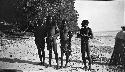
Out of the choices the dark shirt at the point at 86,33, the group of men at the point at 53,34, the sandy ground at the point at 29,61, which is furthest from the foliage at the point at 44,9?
the dark shirt at the point at 86,33

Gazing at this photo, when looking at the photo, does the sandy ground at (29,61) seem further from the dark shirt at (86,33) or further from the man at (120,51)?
the dark shirt at (86,33)

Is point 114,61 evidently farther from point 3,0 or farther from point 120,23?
point 3,0

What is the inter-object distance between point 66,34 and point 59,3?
6.71 meters

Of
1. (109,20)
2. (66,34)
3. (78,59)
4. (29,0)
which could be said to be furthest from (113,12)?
(66,34)

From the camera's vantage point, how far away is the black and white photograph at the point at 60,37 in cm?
880

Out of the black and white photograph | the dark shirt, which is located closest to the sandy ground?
the black and white photograph

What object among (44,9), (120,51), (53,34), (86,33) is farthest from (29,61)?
(44,9)

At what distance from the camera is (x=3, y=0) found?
66.7 feet

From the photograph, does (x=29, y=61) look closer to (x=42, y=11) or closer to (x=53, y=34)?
Result: (x=53, y=34)

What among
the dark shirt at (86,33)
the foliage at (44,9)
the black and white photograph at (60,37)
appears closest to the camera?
the dark shirt at (86,33)

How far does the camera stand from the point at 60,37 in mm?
8875

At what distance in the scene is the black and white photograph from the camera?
28.9ft

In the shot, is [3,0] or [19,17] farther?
[3,0]

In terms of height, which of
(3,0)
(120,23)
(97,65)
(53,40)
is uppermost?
(3,0)
